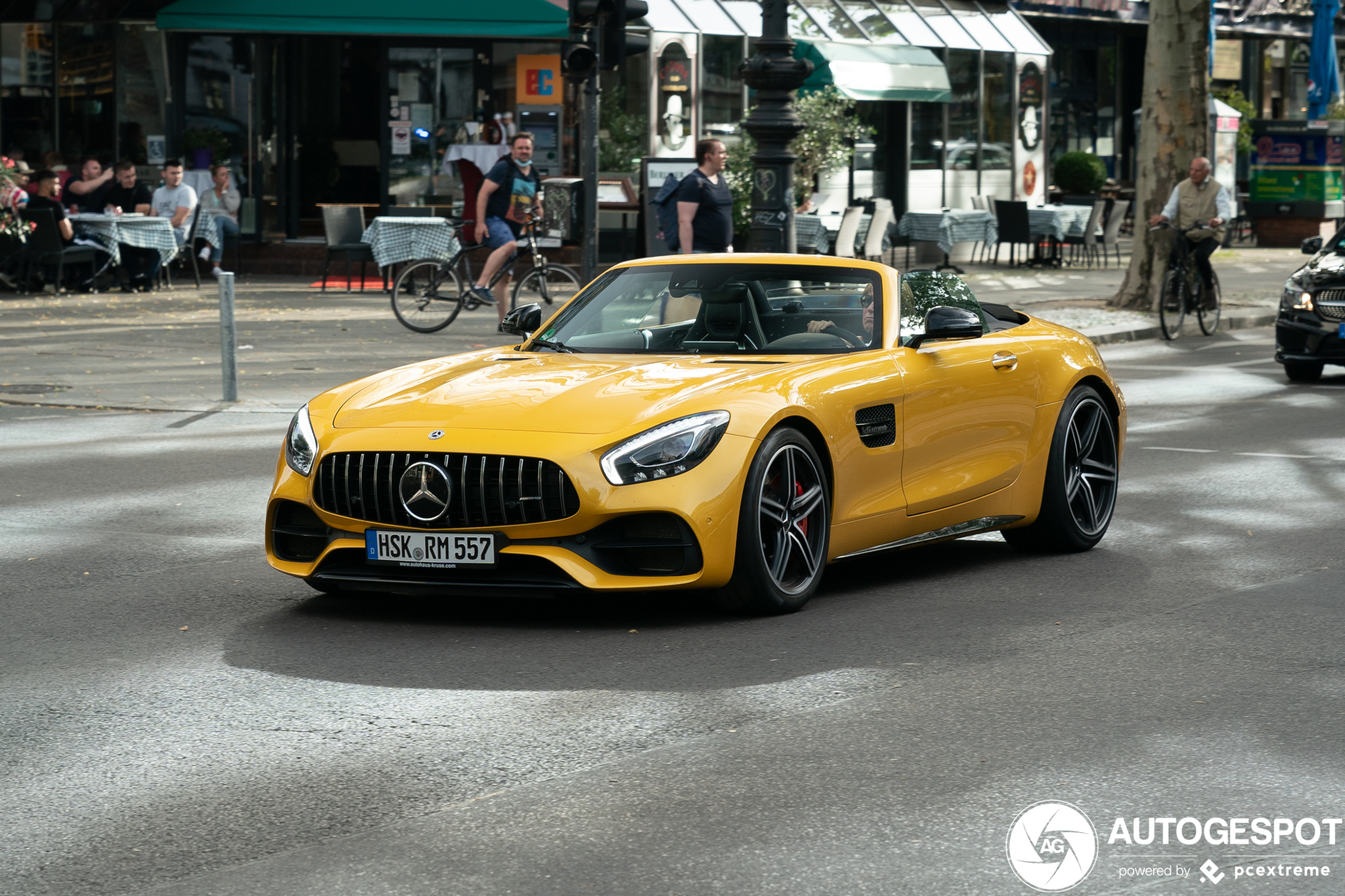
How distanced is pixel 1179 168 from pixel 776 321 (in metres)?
17.2

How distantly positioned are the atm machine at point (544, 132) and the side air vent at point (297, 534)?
69.3 feet

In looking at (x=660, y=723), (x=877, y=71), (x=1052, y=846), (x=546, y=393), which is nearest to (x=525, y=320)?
(x=546, y=393)

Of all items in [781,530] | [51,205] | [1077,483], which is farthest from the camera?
[51,205]

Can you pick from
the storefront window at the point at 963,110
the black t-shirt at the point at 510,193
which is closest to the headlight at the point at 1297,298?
the black t-shirt at the point at 510,193

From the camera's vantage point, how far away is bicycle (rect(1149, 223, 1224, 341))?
20.6 m

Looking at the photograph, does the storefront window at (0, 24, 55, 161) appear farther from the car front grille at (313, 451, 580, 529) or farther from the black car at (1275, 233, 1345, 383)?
the car front grille at (313, 451, 580, 529)

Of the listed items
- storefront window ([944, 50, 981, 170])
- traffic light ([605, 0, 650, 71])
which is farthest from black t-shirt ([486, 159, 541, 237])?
storefront window ([944, 50, 981, 170])

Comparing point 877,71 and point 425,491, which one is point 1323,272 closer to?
point 425,491

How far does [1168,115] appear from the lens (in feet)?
78.3

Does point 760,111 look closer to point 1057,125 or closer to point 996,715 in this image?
point 996,715

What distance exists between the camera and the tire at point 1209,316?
21.4m

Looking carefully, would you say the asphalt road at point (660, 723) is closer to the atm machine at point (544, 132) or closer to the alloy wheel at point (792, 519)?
the alloy wheel at point (792, 519)

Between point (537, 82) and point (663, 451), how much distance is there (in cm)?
2232

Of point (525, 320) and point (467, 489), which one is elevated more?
point (525, 320)
